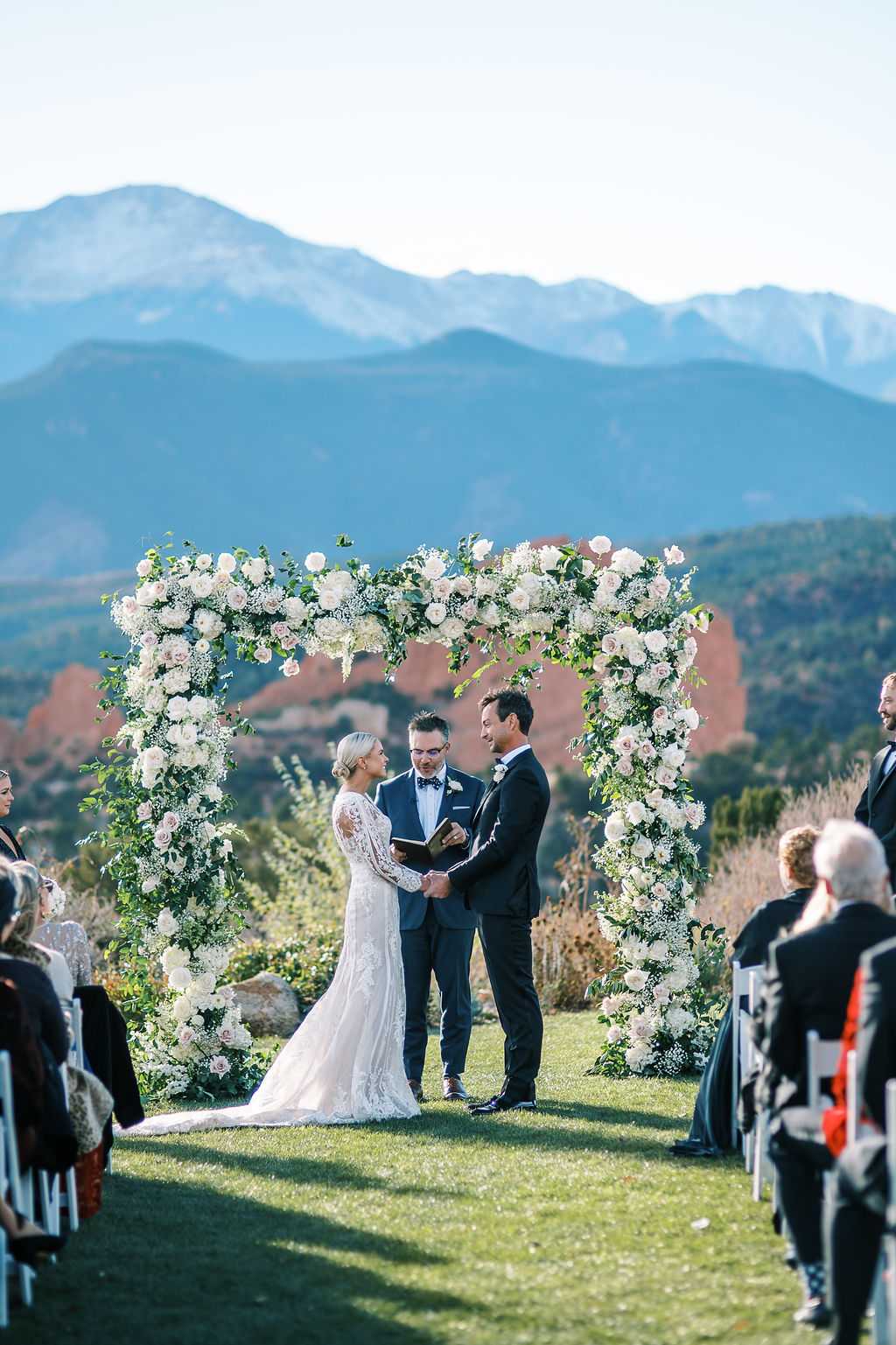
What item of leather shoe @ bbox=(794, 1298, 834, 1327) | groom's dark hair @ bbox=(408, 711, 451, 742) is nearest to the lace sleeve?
groom's dark hair @ bbox=(408, 711, 451, 742)

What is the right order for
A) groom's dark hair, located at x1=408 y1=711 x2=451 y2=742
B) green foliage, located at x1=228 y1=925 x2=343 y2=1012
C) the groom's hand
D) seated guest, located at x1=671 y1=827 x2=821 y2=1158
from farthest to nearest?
green foliage, located at x1=228 y1=925 x2=343 y2=1012
groom's dark hair, located at x1=408 y1=711 x2=451 y2=742
the groom's hand
seated guest, located at x1=671 y1=827 x2=821 y2=1158

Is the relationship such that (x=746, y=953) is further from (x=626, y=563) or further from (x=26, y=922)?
(x=626, y=563)

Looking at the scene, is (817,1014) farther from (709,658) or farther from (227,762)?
(709,658)

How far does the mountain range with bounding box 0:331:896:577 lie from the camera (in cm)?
11112

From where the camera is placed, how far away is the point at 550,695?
156 ft

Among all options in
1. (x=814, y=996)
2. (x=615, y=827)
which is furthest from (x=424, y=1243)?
(x=615, y=827)

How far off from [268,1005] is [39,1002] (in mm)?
6675

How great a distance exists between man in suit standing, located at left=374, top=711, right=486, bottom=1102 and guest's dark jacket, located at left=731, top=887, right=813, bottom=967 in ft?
7.54

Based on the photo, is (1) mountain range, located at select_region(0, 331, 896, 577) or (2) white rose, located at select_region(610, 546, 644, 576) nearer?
(2) white rose, located at select_region(610, 546, 644, 576)

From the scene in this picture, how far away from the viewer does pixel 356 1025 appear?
6.73 metres

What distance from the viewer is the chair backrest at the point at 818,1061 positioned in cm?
379

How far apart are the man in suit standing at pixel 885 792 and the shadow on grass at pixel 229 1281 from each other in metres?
3.45

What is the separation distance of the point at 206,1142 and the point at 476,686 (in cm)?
4046

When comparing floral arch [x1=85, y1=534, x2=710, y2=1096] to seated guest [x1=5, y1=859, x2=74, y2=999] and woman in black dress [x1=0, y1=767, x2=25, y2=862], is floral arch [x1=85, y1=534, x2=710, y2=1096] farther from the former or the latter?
seated guest [x1=5, y1=859, x2=74, y2=999]
